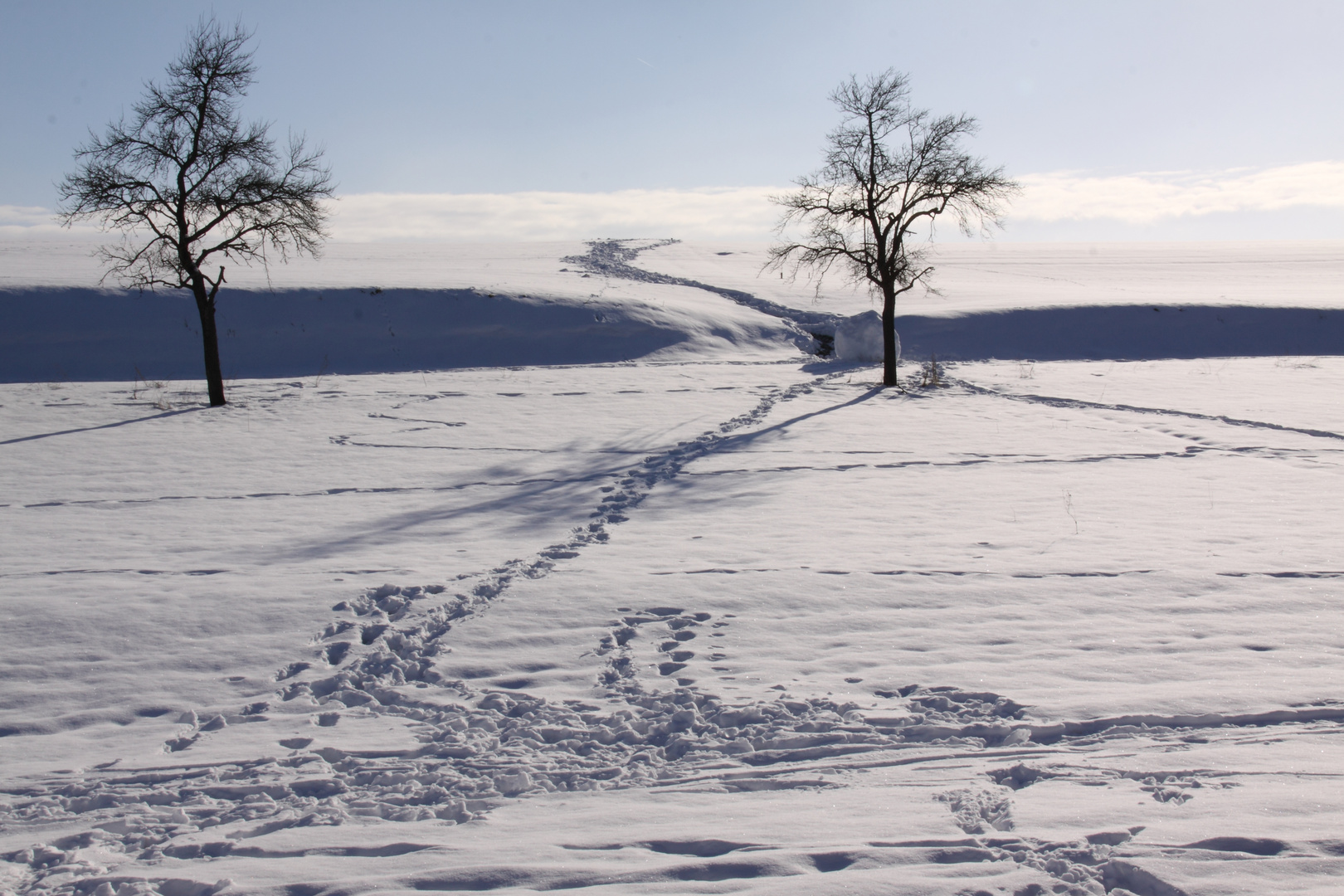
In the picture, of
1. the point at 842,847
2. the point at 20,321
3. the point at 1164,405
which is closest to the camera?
the point at 842,847

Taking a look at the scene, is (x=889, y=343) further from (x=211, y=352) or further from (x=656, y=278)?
(x=656, y=278)

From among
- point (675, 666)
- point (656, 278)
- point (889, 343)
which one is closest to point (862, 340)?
point (889, 343)

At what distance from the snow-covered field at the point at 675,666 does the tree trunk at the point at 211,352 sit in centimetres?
406

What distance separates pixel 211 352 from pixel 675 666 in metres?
15.5

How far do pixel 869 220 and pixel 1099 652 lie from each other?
1591 cm

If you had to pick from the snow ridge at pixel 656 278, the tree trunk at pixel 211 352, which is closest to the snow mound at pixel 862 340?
the snow ridge at pixel 656 278

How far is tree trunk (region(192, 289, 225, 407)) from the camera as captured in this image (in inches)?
649

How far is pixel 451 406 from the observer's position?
1623 cm

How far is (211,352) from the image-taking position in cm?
1661

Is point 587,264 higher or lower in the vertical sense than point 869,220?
higher

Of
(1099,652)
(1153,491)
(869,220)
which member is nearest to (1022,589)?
(1099,652)

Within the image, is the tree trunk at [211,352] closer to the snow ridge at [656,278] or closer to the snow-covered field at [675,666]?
the snow-covered field at [675,666]

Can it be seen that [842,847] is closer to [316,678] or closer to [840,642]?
[840,642]

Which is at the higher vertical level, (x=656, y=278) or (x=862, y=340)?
(x=656, y=278)
